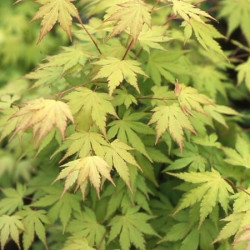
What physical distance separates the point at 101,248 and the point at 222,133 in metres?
1.01

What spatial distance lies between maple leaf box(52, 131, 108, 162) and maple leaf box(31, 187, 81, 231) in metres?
0.42

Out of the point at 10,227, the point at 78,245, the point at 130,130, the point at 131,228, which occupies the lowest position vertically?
the point at 131,228

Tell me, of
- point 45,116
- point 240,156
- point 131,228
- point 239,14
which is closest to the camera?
point 45,116

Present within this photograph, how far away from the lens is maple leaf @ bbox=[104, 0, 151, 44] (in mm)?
1644

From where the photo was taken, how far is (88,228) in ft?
6.70

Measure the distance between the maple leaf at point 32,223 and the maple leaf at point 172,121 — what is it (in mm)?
709

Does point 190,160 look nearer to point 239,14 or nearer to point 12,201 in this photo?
point 12,201

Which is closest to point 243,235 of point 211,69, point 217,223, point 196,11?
point 217,223

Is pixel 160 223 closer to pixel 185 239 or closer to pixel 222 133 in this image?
pixel 185 239

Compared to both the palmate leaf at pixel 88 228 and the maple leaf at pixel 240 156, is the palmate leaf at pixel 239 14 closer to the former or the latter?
the maple leaf at pixel 240 156

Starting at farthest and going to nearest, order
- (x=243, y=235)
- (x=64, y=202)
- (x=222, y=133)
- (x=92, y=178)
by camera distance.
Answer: (x=222, y=133) < (x=64, y=202) < (x=92, y=178) < (x=243, y=235)

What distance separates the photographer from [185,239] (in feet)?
6.42

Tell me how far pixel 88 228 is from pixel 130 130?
20.1 inches

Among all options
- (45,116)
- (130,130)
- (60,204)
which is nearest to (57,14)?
(45,116)
